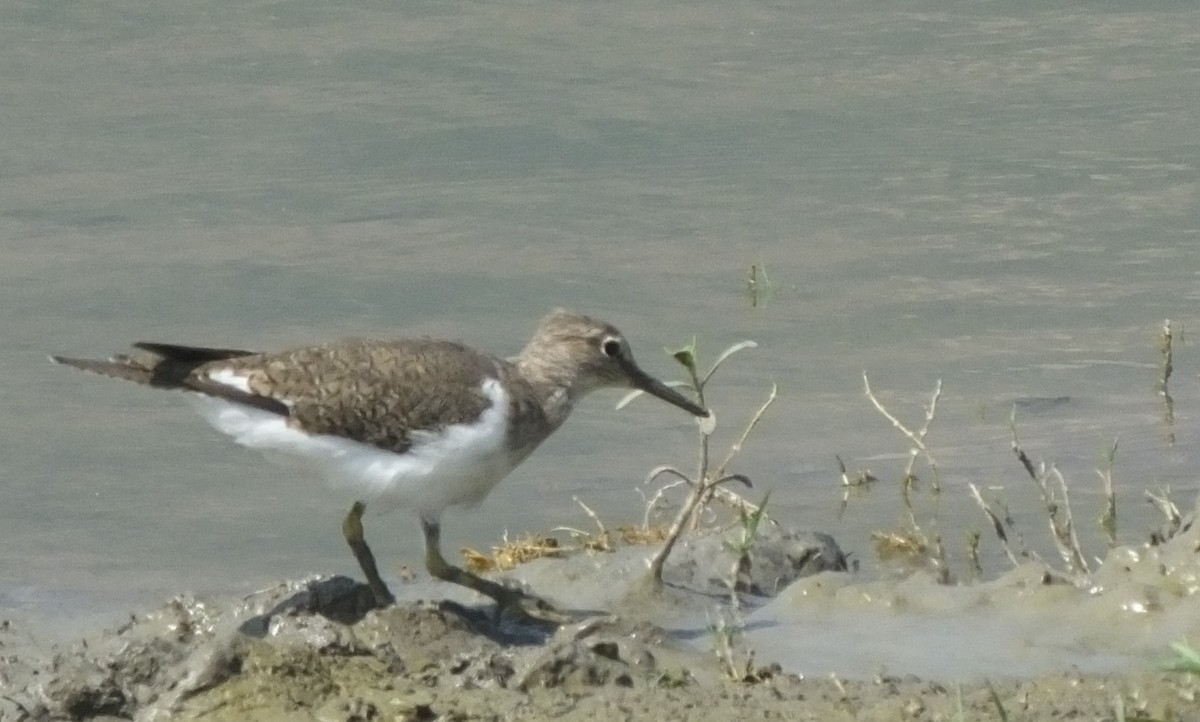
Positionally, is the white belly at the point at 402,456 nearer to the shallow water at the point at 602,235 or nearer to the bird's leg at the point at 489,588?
the bird's leg at the point at 489,588

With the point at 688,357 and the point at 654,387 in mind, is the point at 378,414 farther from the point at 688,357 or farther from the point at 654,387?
the point at 654,387

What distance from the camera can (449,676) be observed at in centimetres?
569

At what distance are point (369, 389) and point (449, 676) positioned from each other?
1447 millimetres

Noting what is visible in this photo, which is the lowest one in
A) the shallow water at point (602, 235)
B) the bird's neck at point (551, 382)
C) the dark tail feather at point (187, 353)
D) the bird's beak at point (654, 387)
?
the shallow water at point (602, 235)

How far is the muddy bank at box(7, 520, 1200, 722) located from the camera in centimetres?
531

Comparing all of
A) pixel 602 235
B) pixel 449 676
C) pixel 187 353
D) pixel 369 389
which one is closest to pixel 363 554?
pixel 369 389

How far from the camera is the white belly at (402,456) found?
6852mm

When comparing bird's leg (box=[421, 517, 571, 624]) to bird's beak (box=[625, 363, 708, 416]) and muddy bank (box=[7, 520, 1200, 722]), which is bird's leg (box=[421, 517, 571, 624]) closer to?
muddy bank (box=[7, 520, 1200, 722])

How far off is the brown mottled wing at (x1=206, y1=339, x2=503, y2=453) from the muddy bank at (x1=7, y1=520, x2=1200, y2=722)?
0.49 metres

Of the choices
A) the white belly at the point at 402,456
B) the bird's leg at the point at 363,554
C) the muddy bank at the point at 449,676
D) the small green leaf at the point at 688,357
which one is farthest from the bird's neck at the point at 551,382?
the muddy bank at the point at 449,676

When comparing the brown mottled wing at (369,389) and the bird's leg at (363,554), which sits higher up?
the brown mottled wing at (369,389)

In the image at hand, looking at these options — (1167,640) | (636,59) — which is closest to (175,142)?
(636,59)

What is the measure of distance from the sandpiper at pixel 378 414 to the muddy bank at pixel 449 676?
35 centimetres

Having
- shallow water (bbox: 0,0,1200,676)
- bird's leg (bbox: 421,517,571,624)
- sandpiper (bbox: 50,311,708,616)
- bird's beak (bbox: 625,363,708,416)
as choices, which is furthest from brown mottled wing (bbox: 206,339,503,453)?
shallow water (bbox: 0,0,1200,676)
